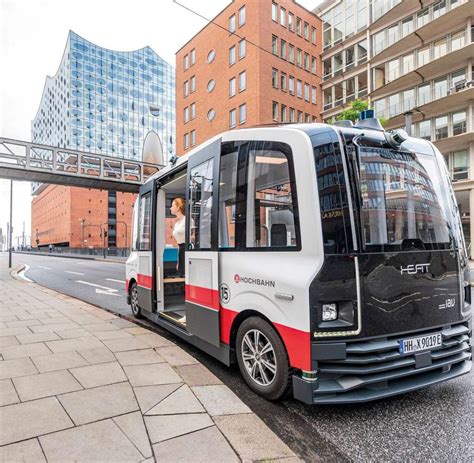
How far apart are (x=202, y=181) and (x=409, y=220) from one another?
246 cm

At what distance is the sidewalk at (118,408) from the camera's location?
8.61 ft

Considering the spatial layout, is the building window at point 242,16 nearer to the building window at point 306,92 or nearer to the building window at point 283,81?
the building window at point 283,81

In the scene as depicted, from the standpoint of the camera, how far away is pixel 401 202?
A: 140 inches

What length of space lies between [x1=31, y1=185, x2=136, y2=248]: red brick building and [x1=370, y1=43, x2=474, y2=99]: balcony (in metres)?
64.5

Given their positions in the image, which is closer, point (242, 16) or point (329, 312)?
point (329, 312)

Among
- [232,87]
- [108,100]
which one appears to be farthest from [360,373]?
[108,100]

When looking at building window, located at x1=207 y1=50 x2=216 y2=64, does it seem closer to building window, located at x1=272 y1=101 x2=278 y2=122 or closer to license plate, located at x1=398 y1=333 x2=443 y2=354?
building window, located at x1=272 y1=101 x2=278 y2=122

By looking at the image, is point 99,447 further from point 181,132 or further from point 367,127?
point 181,132

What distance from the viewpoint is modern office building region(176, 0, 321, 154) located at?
35.2 metres

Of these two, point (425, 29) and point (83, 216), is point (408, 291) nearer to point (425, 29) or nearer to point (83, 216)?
point (425, 29)

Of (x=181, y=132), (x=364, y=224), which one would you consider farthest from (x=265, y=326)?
(x=181, y=132)

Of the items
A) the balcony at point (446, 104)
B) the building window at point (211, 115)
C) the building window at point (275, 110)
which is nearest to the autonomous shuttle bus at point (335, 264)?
the balcony at point (446, 104)

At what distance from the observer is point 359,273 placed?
3.15 m

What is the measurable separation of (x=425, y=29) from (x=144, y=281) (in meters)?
32.1
